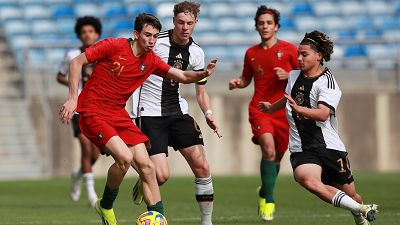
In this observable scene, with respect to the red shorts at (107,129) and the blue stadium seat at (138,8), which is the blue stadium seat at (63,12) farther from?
the red shorts at (107,129)

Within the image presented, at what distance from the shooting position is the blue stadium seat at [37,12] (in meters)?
16.3

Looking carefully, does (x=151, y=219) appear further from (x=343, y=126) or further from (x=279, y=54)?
(x=343, y=126)

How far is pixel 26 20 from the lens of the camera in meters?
16.2

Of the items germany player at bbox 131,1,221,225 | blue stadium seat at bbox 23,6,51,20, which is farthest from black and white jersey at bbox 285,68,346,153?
blue stadium seat at bbox 23,6,51,20

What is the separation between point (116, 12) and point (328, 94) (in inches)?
496

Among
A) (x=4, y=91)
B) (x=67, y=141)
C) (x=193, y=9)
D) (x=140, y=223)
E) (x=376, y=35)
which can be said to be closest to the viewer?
(x=140, y=223)

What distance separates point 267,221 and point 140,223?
70.8 inches

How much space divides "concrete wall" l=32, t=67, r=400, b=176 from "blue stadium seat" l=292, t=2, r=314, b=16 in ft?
16.6

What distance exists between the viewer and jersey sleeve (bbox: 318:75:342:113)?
4.71m

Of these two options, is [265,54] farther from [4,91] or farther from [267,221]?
[4,91]

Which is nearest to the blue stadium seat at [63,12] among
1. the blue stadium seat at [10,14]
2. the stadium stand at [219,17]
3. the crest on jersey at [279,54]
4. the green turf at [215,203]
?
the stadium stand at [219,17]

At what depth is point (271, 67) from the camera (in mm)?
6527

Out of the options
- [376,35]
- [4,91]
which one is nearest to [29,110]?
[4,91]

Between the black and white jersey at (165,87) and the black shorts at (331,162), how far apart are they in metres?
1.43
